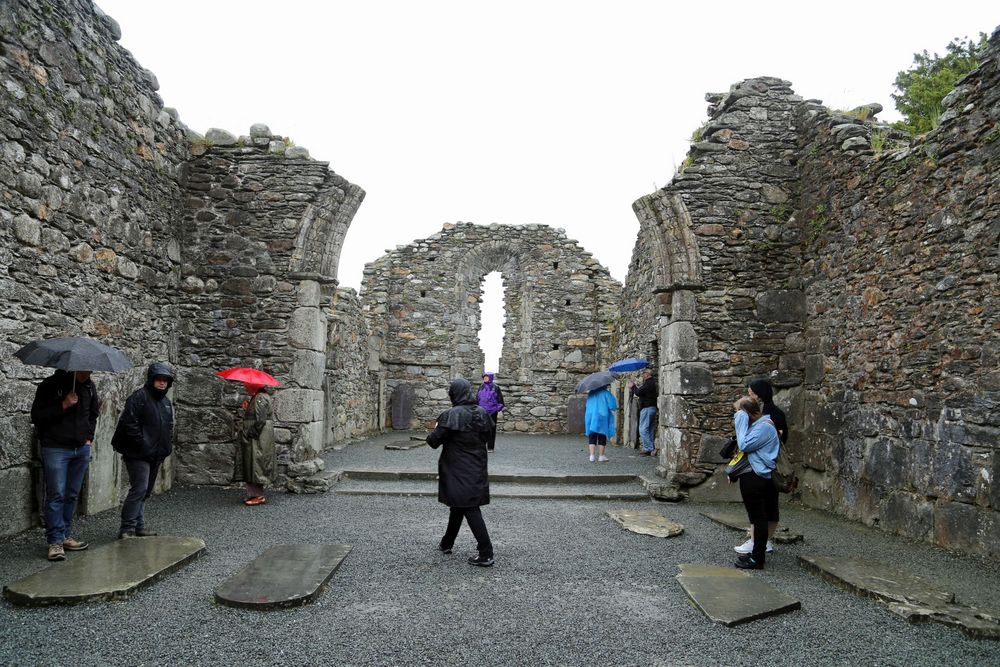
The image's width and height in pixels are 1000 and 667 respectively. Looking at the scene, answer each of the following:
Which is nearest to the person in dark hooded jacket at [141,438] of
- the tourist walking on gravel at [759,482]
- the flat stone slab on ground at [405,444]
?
the tourist walking on gravel at [759,482]

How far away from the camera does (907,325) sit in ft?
21.5

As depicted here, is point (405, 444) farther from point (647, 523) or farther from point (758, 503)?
point (758, 503)

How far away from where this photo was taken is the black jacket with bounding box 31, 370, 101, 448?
5.18 meters

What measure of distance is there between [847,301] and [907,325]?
1.16m

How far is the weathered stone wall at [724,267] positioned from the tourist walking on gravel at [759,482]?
9.76 ft

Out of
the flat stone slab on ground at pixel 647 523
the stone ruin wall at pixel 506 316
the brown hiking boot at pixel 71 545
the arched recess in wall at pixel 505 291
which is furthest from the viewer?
the arched recess in wall at pixel 505 291

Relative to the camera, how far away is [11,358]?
571 cm

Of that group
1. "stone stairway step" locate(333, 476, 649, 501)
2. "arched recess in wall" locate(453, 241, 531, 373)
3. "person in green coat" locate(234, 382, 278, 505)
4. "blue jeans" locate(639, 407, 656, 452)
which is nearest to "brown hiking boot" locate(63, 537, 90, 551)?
"person in green coat" locate(234, 382, 278, 505)

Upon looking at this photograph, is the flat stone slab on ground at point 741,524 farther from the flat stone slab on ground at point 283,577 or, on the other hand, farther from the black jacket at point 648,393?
the black jacket at point 648,393

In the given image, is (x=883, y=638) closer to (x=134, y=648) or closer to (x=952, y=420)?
(x=952, y=420)

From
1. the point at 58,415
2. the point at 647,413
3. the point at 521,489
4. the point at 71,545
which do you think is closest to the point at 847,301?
the point at 521,489

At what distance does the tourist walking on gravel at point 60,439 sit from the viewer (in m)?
5.18

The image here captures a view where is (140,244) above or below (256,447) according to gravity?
above

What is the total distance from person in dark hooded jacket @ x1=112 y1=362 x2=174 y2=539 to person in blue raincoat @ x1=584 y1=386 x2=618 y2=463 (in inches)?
297
